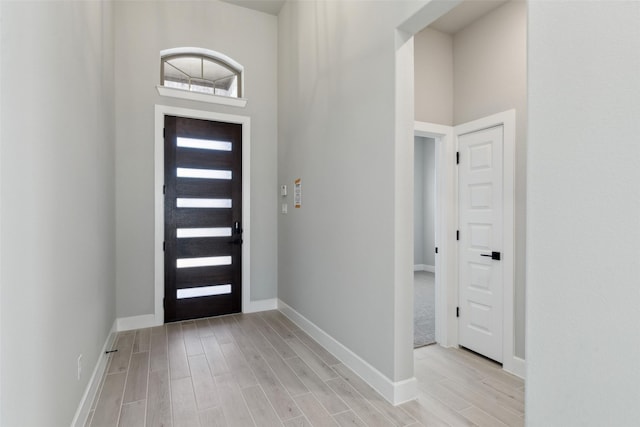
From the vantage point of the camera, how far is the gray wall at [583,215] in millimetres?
1034

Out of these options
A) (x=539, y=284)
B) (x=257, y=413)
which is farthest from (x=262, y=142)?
(x=539, y=284)

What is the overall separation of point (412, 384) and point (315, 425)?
0.75 metres

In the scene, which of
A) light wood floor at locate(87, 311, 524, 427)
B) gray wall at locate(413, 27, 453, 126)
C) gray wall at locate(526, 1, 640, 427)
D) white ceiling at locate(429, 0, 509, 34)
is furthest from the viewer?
gray wall at locate(413, 27, 453, 126)

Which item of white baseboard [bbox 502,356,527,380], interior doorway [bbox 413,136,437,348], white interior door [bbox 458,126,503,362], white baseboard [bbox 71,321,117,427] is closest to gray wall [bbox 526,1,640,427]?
white baseboard [bbox 502,356,527,380]

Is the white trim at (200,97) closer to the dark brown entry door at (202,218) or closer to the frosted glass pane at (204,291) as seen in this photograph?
the dark brown entry door at (202,218)

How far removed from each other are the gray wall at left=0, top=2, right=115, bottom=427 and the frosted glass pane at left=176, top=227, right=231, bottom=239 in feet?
4.16

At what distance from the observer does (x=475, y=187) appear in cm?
307

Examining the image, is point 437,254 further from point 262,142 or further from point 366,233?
point 262,142

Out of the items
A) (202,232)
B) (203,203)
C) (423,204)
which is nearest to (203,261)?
(202,232)

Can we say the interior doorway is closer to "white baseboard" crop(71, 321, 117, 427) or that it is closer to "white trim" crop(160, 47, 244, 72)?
"white trim" crop(160, 47, 244, 72)

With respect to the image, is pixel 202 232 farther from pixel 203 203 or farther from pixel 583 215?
pixel 583 215

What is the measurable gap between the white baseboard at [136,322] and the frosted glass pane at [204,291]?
0.37m

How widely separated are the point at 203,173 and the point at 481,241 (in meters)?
3.22

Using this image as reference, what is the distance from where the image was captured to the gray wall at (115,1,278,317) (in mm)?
3471
